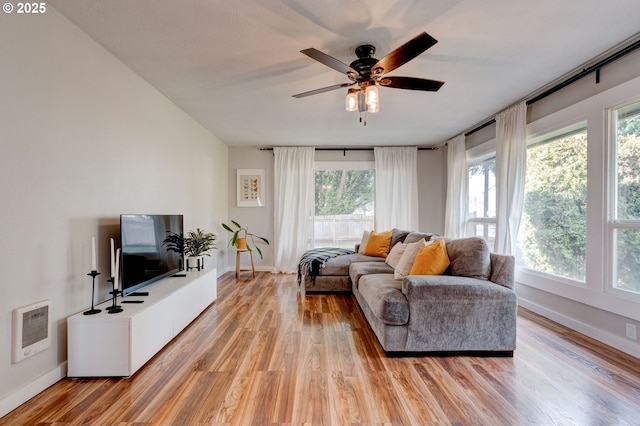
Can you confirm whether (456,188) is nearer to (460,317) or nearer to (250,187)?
(460,317)

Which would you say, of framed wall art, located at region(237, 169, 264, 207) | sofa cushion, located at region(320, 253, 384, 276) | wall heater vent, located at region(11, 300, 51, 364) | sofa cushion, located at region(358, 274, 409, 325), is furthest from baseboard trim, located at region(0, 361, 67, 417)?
framed wall art, located at region(237, 169, 264, 207)

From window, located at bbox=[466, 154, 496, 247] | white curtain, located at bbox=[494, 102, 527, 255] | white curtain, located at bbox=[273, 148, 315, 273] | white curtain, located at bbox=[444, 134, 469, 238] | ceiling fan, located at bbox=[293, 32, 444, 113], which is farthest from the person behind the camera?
white curtain, located at bbox=[273, 148, 315, 273]

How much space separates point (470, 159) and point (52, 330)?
5435 millimetres

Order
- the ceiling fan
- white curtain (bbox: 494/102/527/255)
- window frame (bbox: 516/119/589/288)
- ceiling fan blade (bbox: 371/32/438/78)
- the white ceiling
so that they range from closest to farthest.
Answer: ceiling fan blade (bbox: 371/32/438/78) < the white ceiling < the ceiling fan < window frame (bbox: 516/119/589/288) < white curtain (bbox: 494/102/527/255)

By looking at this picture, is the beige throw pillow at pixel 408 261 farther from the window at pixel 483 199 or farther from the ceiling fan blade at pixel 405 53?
the window at pixel 483 199

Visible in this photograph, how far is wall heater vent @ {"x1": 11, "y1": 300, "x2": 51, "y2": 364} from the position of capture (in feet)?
5.50

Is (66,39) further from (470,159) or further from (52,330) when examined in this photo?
(470,159)

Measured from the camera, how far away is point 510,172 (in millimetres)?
3600

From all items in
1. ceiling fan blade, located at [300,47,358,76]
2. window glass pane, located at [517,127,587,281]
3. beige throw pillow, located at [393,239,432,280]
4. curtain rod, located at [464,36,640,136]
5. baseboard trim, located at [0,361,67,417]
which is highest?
curtain rod, located at [464,36,640,136]

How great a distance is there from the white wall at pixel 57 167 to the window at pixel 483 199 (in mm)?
4587

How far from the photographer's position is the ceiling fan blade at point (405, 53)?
1.78 meters

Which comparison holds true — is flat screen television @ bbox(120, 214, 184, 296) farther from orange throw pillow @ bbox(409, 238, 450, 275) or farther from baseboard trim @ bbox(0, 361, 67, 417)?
orange throw pillow @ bbox(409, 238, 450, 275)

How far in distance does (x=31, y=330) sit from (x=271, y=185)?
14.5ft

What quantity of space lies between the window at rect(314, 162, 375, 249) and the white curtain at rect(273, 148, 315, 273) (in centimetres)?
32
